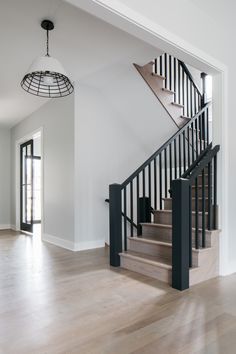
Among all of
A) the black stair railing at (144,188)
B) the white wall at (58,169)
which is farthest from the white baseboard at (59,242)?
the black stair railing at (144,188)

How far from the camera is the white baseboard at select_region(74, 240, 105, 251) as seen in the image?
424 centimetres

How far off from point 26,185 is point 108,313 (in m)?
5.01

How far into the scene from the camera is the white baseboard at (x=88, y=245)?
4.24 metres

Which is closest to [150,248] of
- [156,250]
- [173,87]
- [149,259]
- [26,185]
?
[156,250]

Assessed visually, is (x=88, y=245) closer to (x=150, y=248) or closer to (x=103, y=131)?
(x=150, y=248)

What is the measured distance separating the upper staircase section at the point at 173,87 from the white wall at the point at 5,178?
15.3ft

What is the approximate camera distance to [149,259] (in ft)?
9.95

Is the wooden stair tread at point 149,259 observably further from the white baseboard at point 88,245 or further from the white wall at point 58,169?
the white wall at point 58,169

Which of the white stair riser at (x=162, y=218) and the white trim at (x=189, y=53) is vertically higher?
the white trim at (x=189, y=53)

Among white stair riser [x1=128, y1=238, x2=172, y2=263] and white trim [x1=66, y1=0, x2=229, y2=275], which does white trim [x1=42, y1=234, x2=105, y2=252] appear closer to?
white stair riser [x1=128, y1=238, x2=172, y2=263]

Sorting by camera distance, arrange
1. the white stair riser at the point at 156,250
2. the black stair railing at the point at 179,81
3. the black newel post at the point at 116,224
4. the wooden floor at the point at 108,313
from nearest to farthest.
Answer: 1. the wooden floor at the point at 108,313
2. the white stair riser at the point at 156,250
3. the black newel post at the point at 116,224
4. the black stair railing at the point at 179,81

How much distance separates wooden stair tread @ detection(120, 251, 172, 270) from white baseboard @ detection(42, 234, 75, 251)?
1.28 metres

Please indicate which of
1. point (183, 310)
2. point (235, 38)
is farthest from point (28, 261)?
point (235, 38)

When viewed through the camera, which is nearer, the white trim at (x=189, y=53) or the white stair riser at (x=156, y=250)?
the white trim at (x=189, y=53)
